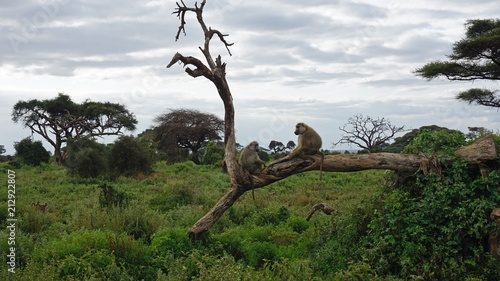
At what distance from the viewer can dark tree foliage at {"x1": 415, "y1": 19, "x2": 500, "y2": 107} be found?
20703mm

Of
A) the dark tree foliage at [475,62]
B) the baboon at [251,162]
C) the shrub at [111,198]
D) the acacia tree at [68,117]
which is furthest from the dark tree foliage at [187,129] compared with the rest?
the baboon at [251,162]

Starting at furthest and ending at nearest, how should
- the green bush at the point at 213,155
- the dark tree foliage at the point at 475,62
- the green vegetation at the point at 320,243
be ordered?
the green bush at the point at 213,155
the dark tree foliage at the point at 475,62
the green vegetation at the point at 320,243

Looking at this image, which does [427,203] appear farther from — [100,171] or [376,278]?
[100,171]

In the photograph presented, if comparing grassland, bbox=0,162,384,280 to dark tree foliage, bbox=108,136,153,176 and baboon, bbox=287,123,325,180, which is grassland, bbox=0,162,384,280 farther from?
dark tree foliage, bbox=108,136,153,176

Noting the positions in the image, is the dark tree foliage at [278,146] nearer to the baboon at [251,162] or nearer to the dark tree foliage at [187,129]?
the dark tree foliage at [187,129]

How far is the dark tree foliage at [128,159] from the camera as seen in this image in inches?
877

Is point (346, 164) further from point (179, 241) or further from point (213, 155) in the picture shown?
point (213, 155)

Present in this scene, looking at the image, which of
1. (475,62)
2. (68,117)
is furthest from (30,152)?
(475,62)

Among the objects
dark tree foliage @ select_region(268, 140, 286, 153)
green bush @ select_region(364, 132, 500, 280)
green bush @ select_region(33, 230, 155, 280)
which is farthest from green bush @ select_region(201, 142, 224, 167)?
green bush @ select_region(364, 132, 500, 280)

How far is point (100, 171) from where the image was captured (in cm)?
2130

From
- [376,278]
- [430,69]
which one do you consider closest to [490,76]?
[430,69]

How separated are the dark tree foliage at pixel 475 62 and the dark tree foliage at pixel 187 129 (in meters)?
20.2

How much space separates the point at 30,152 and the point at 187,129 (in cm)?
1275

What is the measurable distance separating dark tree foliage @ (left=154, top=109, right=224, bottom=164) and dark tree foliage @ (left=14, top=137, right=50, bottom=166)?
10.7m
